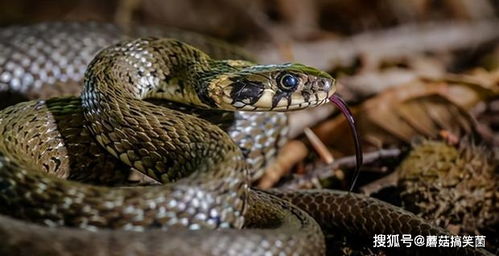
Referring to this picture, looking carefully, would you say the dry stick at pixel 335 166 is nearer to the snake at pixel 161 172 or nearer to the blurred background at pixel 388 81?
the blurred background at pixel 388 81

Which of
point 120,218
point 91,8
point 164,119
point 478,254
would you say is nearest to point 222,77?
point 164,119

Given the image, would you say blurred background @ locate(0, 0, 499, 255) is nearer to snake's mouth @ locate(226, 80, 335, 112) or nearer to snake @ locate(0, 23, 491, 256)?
snake @ locate(0, 23, 491, 256)

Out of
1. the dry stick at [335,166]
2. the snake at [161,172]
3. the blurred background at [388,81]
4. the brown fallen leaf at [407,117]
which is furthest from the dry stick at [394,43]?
the snake at [161,172]

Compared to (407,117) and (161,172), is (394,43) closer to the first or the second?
(407,117)

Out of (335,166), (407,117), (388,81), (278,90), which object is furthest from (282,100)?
(388,81)

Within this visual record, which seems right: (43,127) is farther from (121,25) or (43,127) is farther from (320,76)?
(121,25)

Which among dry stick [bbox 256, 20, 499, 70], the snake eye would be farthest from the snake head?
dry stick [bbox 256, 20, 499, 70]

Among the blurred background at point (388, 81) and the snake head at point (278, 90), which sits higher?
the snake head at point (278, 90)
